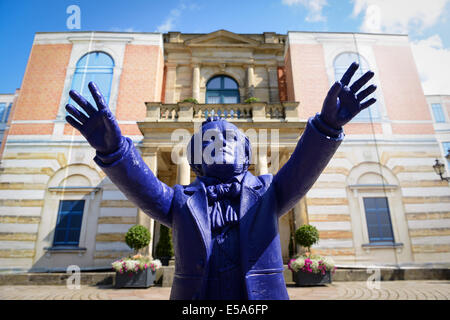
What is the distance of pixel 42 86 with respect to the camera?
12344 millimetres

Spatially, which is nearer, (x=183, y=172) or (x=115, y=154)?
(x=115, y=154)

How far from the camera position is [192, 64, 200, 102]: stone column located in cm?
1330

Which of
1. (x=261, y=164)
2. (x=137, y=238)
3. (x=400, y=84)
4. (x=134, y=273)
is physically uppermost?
(x=400, y=84)

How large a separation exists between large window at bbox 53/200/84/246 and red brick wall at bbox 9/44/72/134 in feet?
12.5

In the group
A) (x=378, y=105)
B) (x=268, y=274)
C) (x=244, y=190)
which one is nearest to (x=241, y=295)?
(x=268, y=274)

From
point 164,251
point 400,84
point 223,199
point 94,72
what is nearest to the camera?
point 223,199

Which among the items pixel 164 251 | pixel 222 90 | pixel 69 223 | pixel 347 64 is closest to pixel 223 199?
pixel 164 251

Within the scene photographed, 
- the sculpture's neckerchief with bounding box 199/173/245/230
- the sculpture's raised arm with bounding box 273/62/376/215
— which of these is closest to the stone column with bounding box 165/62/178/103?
the sculpture's neckerchief with bounding box 199/173/245/230

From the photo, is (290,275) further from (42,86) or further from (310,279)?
Answer: (42,86)

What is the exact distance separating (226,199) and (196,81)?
12681 millimetres

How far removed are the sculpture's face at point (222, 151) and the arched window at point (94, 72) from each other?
475 inches

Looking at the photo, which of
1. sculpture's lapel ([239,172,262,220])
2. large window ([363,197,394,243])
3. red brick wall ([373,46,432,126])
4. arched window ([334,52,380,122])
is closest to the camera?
sculpture's lapel ([239,172,262,220])

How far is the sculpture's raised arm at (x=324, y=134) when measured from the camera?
1501mm

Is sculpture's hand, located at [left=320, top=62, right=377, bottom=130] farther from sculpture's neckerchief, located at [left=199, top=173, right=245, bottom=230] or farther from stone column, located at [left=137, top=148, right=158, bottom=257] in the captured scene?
stone column, located at [left=137, top=148, right=158, bottom=257]
